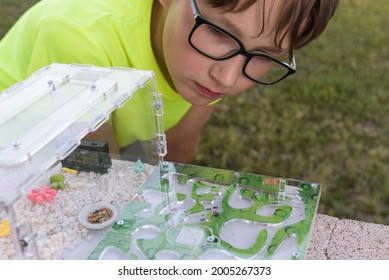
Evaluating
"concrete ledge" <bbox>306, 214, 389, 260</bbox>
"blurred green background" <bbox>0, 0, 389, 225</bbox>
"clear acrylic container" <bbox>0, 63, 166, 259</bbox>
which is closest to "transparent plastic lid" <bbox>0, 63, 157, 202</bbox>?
"clear acrylic container" <bbox>0, 63, 166, 259</bbox>

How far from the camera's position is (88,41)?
50.5 inches

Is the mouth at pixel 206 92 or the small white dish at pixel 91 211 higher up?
the mouth at pixel 206 92

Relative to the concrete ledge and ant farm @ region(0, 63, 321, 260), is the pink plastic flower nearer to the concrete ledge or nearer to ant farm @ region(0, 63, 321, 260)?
ant farm @ region(0, 63, 321, 260)

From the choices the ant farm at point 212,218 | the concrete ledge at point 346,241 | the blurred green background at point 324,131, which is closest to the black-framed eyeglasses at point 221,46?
the ant farm at point 212,218

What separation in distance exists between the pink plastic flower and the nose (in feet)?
1.53

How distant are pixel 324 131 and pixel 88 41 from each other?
1.32 meters

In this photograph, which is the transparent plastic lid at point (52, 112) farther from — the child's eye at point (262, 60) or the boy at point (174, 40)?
the child's eye at point (262, 60)

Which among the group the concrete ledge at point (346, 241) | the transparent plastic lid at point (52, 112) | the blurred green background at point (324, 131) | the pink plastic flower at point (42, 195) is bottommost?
the blurred green background at point (324, 131)

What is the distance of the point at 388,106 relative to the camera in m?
2.44

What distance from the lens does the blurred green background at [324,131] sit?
1.95 metres

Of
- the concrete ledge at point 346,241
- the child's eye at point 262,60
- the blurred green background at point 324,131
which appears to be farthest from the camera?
the blurred green background at point 324,131

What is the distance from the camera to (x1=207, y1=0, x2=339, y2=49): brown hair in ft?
3.45

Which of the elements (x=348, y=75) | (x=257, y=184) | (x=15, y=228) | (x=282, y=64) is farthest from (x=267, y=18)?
(x=348, y=75)

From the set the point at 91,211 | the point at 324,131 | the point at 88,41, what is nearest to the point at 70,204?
the point at 91,211
